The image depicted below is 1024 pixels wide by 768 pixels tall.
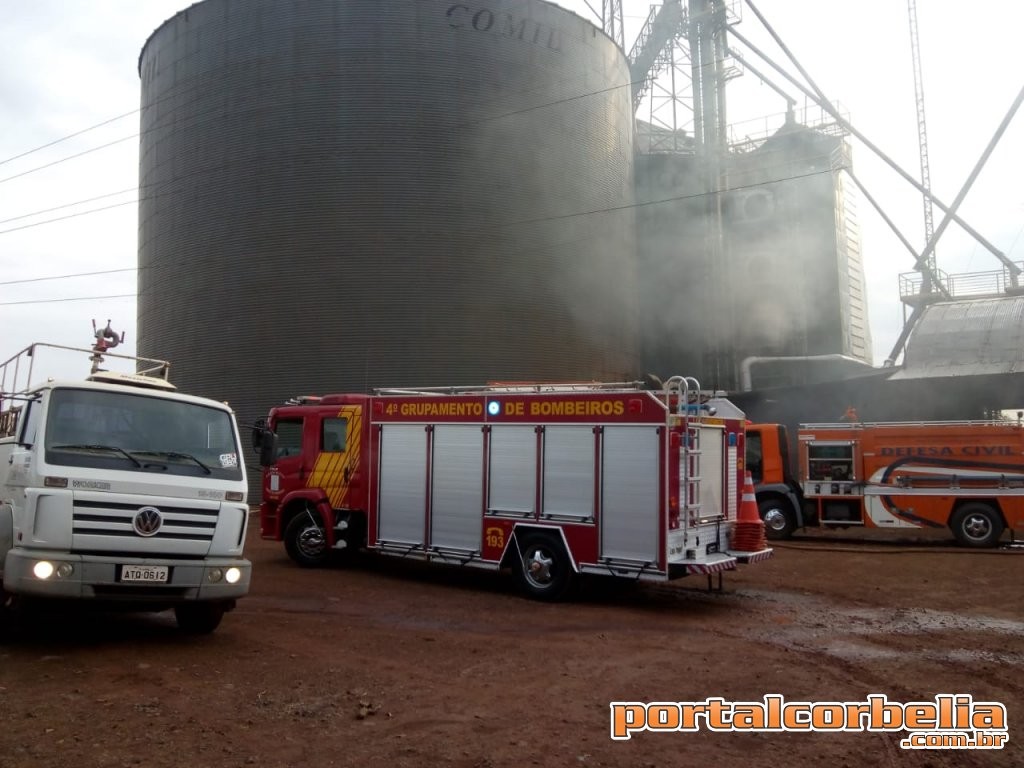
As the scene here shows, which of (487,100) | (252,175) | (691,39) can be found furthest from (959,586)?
(691,39)

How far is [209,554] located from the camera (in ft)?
22.6

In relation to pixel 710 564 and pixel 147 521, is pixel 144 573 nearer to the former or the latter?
pixel 147 521

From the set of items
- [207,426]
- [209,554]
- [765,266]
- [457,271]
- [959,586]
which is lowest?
[959,586]

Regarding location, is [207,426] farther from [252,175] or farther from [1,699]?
[252,175]

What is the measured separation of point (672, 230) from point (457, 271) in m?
9.97

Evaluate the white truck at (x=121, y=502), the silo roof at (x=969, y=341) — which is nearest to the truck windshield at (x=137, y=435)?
the white truck at (x=121, y=502)

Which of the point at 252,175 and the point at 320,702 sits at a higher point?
the point at 252,175

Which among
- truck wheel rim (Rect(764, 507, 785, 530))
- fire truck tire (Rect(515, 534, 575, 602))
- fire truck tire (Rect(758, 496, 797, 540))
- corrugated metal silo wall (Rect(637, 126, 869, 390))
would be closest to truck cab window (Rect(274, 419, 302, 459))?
fire truck tire (Rect(515, 534, 575, 602))

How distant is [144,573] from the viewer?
6465 millimetres

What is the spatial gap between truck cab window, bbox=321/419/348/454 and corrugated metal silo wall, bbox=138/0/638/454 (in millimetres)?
11119

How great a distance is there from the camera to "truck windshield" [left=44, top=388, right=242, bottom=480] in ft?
21.9

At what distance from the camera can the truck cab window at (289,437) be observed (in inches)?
488

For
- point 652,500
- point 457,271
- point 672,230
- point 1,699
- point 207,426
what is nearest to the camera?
point 1,699

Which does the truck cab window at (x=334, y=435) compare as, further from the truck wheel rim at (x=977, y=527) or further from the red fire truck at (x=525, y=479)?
the truck wheel rim at (x=977, y=527)
